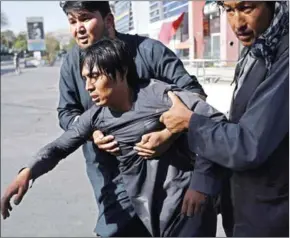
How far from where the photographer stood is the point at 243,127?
3.85 ft

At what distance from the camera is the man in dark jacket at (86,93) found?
5.60 feet

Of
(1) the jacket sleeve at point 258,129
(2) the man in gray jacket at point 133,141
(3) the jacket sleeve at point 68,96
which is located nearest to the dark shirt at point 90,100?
(3) the jacket sleeve at point 68,96

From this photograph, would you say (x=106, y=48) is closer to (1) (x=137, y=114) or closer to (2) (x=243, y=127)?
(1) (x=137, y=114)

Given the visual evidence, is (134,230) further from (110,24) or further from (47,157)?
(110,24)

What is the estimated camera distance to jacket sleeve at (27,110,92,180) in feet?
5.22

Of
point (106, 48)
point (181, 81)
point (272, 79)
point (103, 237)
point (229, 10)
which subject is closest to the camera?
point (272, 79)

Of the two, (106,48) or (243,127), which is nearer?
(243,127)

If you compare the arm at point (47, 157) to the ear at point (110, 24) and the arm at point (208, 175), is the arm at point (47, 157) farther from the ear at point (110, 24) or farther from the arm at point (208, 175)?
the arm at point (208, 175)

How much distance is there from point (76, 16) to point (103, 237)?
86cm

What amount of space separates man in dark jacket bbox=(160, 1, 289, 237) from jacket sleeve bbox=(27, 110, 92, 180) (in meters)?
0.39

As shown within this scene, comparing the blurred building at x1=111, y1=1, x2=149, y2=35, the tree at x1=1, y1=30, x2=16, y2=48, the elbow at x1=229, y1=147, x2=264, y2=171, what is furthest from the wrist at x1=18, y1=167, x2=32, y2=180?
the tree at x1=1, y1=30, x2=16, y2=48

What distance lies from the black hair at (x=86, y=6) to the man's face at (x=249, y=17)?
60 cm

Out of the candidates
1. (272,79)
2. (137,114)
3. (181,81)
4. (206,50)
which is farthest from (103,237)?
(206,50)

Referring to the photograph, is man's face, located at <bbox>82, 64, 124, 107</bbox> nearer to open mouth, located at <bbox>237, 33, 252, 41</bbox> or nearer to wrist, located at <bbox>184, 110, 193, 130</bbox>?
wrist, located at <bbox>184, 110, 193, 130</bbox>
